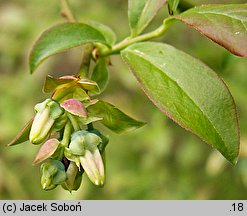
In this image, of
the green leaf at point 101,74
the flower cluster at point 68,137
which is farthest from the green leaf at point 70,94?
the green leaf at point 101,74

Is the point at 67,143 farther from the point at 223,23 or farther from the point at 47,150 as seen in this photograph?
the point at 223,23

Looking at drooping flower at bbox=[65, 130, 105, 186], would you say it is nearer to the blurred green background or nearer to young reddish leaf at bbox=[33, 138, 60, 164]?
young reddish leaf at bbox=[33, 138, 60, 164]

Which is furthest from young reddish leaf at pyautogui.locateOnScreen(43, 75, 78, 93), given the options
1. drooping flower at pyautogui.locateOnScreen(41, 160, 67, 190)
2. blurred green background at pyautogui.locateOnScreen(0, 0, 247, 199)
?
blurred green background at pyautogui.locateOnScreen(0, 0, 247, 199)

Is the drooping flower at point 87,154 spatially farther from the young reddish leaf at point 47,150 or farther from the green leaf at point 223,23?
the green leaf at point 223,23

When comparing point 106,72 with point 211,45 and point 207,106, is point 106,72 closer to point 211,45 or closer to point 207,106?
point 207,106

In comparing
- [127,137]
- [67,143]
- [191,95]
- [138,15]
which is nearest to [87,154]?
[67,143]
